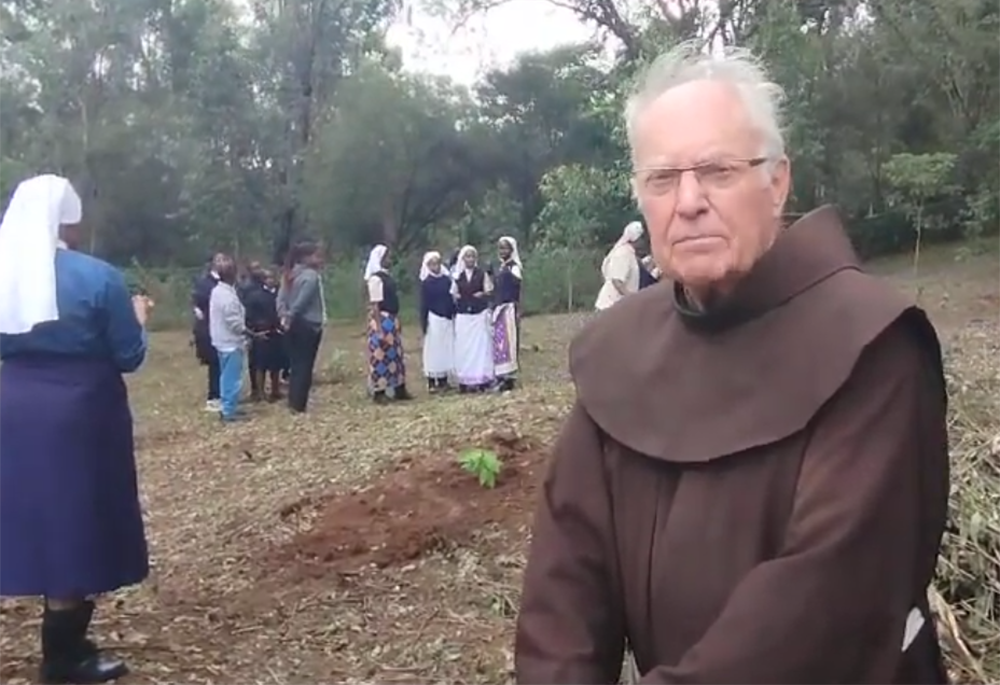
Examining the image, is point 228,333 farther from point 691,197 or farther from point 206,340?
point 691,197

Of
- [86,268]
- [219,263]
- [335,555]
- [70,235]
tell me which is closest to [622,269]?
[219,263]

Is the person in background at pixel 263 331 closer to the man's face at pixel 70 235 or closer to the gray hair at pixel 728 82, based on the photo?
the man's face at pixel 70 235

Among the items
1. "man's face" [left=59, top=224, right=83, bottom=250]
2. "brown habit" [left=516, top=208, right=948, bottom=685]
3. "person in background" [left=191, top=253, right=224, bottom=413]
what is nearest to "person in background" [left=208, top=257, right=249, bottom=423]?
"person in background" [left=191, top=253, right=224, bottom=413]

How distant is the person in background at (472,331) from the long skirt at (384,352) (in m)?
0.74

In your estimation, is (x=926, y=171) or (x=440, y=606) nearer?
(x=440, y=606)

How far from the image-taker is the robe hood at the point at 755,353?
1832 millimetres

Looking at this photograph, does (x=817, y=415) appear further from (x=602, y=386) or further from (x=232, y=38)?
(x=232, y=38)

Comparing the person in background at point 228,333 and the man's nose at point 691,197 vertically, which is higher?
the man's nose at point 691,197

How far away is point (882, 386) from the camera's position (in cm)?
180

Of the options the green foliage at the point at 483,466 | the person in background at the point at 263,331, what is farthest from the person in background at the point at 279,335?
the green foliage at the point at 483,466

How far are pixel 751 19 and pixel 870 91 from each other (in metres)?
5.31

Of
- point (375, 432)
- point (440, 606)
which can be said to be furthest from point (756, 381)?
point (375, 432)

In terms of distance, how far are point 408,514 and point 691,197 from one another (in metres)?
4.89

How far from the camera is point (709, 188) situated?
192cm
